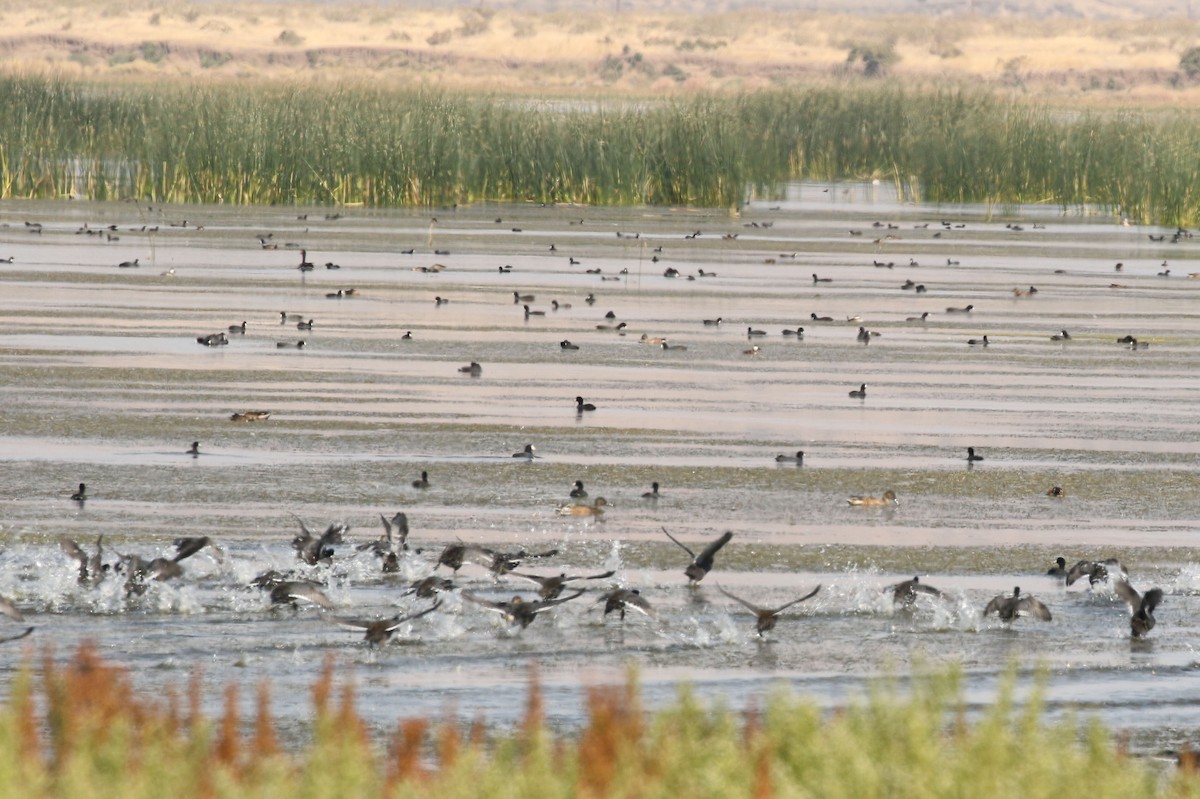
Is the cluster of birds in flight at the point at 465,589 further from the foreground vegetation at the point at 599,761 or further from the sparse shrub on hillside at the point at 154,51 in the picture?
the sparse shrub on hillside at the point at 154,51

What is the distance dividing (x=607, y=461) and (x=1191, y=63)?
3463 inches

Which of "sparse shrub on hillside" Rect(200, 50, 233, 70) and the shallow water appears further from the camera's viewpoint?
"sparse shrub on hillside" Rect(200, 50, 233, 70)

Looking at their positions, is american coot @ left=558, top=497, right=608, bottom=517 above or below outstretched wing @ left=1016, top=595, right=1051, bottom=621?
above

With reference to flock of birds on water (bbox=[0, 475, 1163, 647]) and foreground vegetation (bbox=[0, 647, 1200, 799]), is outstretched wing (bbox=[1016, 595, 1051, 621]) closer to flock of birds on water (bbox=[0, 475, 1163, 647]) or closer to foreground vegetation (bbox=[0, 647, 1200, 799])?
flock of birds on water (bbox=[0, 475, 1163, 647])

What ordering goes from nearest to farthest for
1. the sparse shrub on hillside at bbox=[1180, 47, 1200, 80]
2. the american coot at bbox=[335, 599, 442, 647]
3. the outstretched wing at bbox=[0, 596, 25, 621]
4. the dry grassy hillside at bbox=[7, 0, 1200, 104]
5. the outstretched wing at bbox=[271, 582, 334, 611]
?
1. the american coot at bbox=[335, 599, 442, 647]
2. the outstretched wing at bbox=[0, 596, 25, 621]
3. the outstretched wing at bbox=[271, 582, 334, 611]
4. the dry grassy hillside at bbox=[7, 0, 1200, 104]
5. the sparse shrub on hillside at bbox=[1180, 47, 1200, 80]

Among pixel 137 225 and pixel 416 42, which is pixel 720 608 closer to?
pixel 137 225

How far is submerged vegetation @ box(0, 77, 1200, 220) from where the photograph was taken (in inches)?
1371

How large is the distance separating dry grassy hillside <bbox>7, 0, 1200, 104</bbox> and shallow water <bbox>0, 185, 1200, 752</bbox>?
63.4m

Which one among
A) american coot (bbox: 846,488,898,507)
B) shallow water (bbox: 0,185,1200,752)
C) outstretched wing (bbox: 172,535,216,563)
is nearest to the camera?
shallow water (bbox: 0,185,1200,752)

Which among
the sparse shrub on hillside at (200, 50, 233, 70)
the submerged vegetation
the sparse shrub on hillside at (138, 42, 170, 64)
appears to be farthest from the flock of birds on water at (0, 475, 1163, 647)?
the sparse shrub on hillside at (138, 42, 170, 64)

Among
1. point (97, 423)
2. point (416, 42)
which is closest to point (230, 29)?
point (416, 42)

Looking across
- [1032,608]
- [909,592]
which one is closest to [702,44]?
[909,592]

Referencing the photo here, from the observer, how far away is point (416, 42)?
98.8m

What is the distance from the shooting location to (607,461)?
1334 centimetres
